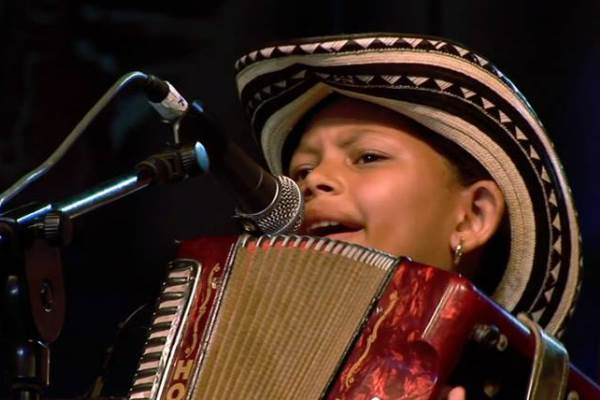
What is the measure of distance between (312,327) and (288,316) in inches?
1.3

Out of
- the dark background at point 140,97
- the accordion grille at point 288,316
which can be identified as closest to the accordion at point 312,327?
the accordion grille at point 288,316

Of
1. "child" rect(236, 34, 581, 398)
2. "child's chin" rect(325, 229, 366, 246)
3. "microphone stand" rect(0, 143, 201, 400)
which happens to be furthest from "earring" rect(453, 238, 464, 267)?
"microphone stand" rect(0, 143, 201, 400)

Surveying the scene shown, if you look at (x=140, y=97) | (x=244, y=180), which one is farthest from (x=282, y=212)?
(x=140, y=97)

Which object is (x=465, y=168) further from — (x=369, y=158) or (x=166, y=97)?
(x=166, y=97)

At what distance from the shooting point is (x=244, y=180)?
147 centimetres

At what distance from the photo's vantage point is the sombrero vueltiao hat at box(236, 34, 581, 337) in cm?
180

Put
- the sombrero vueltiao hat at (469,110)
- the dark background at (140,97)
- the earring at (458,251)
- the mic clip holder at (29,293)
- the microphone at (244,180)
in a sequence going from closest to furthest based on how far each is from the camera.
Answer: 1. the mic clip holder at (29,293)
2. the microphone at (244,180)
3. the sombrero vueltiao hat at (469,110)
4. the earring at (458,251)
5. the dark background at (140,97)

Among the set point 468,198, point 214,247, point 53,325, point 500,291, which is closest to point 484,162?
point 468,198

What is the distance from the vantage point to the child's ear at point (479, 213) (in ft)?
6.29

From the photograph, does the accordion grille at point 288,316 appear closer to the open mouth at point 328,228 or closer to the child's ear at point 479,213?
the open mouth at point 328,228

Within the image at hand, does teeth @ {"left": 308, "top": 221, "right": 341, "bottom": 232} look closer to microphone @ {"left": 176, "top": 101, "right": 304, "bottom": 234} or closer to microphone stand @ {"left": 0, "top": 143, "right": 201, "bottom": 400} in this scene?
microphone @ {"left": 176, "top": 101, "right": 304, "bottom": 234}

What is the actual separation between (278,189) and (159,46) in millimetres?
1173

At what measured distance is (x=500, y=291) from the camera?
1.97 metres

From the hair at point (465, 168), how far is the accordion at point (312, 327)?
0.36 meters
